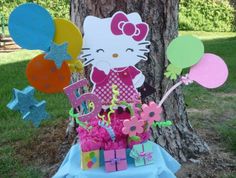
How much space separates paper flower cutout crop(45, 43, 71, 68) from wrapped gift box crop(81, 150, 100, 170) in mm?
460

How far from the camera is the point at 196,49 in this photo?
2.35 m

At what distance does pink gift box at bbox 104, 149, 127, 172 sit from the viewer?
7.41 feet

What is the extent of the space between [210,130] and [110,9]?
182cm

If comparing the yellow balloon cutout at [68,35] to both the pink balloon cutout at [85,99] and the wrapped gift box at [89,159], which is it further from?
the wrapped gift box at [89,159]

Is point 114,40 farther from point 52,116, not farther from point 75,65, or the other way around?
point 52,116

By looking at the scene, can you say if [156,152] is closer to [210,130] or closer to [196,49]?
[196,49]

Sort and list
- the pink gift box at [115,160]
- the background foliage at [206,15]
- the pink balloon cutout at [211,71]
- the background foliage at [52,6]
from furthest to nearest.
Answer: the background foliage at [206,15] → the background foliage at [52,6] → the pink balloon cutout at [211,71] → the pink gift box at [115,160]

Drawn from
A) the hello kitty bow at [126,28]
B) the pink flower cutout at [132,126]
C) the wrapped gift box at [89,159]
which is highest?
the hello kitty bow at [126,28]

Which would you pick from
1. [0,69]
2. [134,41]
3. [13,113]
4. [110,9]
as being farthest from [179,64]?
[0,69]

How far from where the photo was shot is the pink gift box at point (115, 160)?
7.41 feet

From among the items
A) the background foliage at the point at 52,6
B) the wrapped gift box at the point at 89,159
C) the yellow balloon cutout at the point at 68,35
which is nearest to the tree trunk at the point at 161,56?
the yellow balloon cutout at the point at 68,35

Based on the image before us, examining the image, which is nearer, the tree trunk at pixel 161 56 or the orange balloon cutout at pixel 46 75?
the orange balloon cutout at pixel 46 75

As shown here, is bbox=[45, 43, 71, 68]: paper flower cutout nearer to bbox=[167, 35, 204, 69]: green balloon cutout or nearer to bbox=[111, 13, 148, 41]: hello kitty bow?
bbox=[111, 13, 148, 41]: hello kitty bow

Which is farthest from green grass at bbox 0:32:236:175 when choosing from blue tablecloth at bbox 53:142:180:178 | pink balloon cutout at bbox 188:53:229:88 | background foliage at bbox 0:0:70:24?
background foliage at bbox 0:0:70:24
